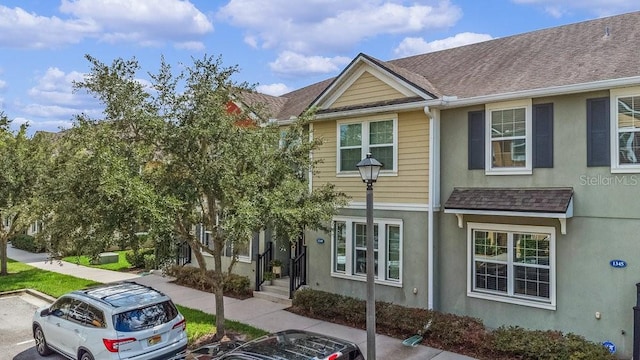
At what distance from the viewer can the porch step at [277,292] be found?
560 inches

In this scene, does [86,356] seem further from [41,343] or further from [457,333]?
[457,333]

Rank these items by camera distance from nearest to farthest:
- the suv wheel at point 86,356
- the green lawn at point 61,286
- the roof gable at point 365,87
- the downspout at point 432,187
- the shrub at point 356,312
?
1. the suv wheel at point 86,356
2. the shrub at point 356,312
3. the green lawn at point 61,286
4. the downspout at point 432,187
5. the roof gable at point 365,87

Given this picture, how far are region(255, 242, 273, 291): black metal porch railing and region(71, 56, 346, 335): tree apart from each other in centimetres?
522

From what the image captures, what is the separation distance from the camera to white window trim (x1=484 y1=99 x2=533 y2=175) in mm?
10539

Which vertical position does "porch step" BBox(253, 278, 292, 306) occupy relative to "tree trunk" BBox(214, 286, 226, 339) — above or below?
below

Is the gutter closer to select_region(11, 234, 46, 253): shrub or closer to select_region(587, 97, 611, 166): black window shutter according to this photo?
select_region(587, 97, 611, 166): black window shutter

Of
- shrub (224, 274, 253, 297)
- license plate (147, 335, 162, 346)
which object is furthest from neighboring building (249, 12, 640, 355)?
license plate (147, 335, 162, 346)

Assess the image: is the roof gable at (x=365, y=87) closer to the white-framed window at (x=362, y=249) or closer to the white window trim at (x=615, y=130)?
the white-framed window at (x=362, y=249)

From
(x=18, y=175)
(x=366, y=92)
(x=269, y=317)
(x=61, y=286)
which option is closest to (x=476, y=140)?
(x=366, y=92)

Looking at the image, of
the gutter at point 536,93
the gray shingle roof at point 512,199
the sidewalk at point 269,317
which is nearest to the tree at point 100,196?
the sidewalk at point 269,317

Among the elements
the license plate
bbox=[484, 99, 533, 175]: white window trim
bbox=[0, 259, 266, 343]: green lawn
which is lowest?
bbox=[0, 259, 266, 343]: green lawn

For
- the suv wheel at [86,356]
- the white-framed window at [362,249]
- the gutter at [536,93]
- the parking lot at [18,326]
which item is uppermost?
the gutter at [536,93]

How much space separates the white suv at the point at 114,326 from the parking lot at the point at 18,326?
88cm

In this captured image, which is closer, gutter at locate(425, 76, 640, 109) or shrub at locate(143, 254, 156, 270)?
gutter at locate(425, 76, 640, 109)
